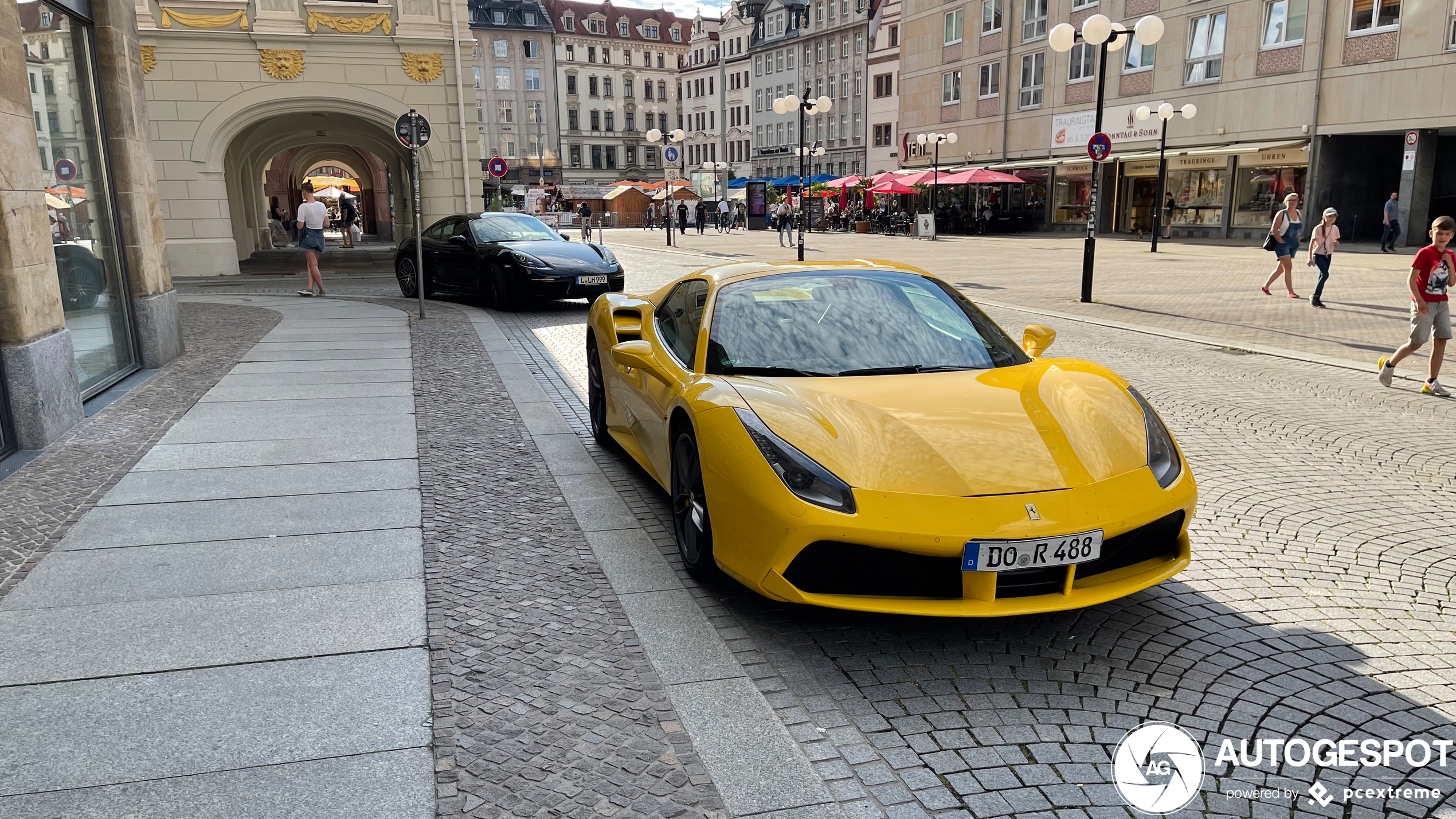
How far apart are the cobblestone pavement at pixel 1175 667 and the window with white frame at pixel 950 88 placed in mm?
47440

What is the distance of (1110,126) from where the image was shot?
40000mm

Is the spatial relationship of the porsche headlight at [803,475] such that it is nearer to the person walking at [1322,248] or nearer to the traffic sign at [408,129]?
the traffic sign at [408,129]

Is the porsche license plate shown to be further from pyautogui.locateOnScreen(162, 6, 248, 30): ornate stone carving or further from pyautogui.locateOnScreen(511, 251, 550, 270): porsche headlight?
pyautogui.locateOnScreen(162, 6, 248, 30): ornate stone carving

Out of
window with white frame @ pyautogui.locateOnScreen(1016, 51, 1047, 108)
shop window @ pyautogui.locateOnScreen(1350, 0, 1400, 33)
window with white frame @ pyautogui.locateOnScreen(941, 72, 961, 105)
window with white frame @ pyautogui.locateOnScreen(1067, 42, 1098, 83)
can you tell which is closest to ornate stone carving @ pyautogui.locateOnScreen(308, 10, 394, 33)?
shop window @ pyautogui.locateOnScreen(1350, 0, 1400, 33)

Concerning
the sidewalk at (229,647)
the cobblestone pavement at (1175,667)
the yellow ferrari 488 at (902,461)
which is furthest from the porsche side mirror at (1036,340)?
the sidewalk at (229,647)

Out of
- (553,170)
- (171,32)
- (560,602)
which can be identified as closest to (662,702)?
(560,602)

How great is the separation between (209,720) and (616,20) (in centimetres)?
10624

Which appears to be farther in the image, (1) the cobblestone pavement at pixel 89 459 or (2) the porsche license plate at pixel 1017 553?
(1) the cobblestone pavement at pixel 89 459

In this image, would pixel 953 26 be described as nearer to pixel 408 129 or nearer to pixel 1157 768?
pixel 408 129

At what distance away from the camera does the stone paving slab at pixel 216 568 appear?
4.23 metres

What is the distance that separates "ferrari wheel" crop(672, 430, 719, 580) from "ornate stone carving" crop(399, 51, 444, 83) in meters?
19.8

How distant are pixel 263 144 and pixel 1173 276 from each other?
24.8 metres

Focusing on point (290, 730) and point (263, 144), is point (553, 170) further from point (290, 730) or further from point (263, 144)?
point (290, 730)

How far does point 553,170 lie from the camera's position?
314ft
